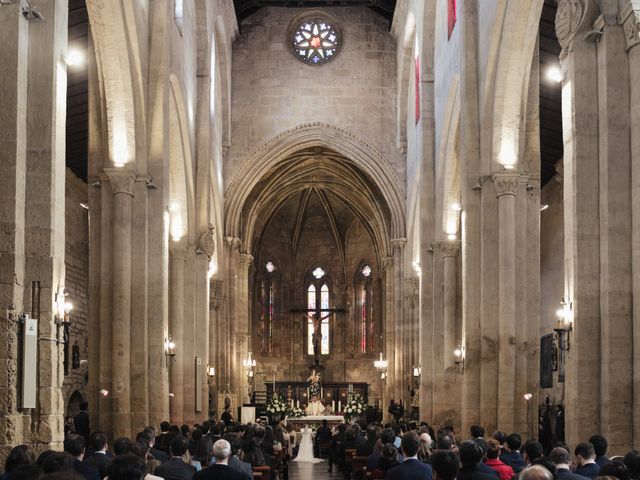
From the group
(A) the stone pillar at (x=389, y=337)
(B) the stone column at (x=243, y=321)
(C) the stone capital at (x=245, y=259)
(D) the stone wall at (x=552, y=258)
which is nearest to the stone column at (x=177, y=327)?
(D) the stone wall at (x=552, y=258)

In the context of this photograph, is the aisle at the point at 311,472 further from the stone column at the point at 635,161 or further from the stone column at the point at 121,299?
the stone column at the point at 635,161

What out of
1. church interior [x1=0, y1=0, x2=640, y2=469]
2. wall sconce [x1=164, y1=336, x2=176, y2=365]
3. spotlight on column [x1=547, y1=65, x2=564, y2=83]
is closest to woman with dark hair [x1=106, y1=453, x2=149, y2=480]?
church interior [x1=0, y1=0, x2=640, y2=469]

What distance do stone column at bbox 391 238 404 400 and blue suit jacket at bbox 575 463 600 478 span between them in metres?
30.5

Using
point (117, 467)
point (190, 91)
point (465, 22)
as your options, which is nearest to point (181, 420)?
point (190, 91)

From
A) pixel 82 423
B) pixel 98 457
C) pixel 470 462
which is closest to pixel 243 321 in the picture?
pixel 82 423

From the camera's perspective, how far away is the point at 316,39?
39125mm

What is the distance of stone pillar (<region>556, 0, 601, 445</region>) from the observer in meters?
12.2

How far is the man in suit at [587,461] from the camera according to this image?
8.33 m

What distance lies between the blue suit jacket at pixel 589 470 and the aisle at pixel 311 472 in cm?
1399

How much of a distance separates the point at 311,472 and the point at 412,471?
55.1 ft

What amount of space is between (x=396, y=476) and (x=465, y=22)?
1487cm

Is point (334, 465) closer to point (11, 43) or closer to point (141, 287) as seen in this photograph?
point (141, 287)

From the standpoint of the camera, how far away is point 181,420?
2506 cm

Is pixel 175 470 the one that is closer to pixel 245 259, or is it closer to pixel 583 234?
pixel 583 234
